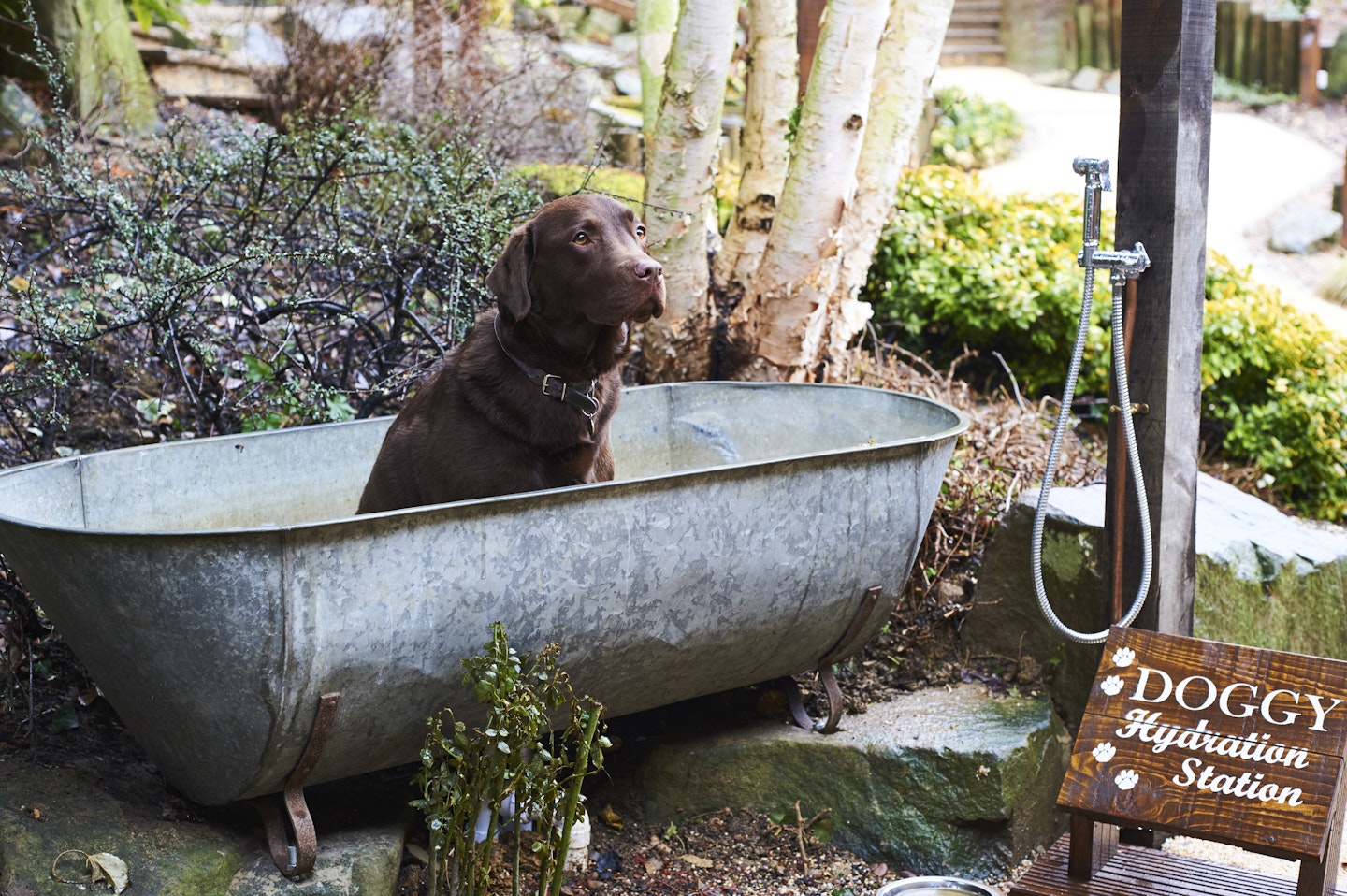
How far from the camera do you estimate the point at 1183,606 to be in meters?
3.11

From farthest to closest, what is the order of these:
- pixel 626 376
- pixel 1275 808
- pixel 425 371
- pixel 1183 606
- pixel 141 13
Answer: pixel 141 13, pixel 626 376, pixel 425 371, pixel 1183 606, pixel 1275 808

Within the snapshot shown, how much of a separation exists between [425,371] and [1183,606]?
242 centimetres

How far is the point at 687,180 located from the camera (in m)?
4.46

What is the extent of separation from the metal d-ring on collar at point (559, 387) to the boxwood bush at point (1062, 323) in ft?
10.4

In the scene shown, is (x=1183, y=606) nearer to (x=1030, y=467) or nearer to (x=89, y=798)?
(x=1030, y=467)

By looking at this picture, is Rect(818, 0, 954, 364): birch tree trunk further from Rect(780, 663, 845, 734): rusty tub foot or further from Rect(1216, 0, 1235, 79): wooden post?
Rect(1216, 0, 1235, 79): wooden post

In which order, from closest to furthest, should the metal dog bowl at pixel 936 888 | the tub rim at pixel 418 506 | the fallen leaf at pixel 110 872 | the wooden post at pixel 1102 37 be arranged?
the tub rim at pixel 418 506
the fallen leaf at pixel 110 872
the metal dog bowl at pixel 936 888
the wooden post at pixel 1102 37

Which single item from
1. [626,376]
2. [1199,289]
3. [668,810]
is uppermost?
[1199,289]

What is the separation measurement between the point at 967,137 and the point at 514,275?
11462mm

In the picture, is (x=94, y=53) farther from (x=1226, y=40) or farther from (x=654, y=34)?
(x=1226, y=40)

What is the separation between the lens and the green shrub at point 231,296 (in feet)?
12.3

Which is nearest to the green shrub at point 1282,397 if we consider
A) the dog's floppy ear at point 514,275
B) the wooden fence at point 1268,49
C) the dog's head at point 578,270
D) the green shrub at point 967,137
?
the dog's head at point 578,270

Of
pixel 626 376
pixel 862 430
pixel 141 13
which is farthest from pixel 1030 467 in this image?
pixel 141 13

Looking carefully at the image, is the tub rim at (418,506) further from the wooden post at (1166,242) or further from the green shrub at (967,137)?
the green shrub at (967,137)
